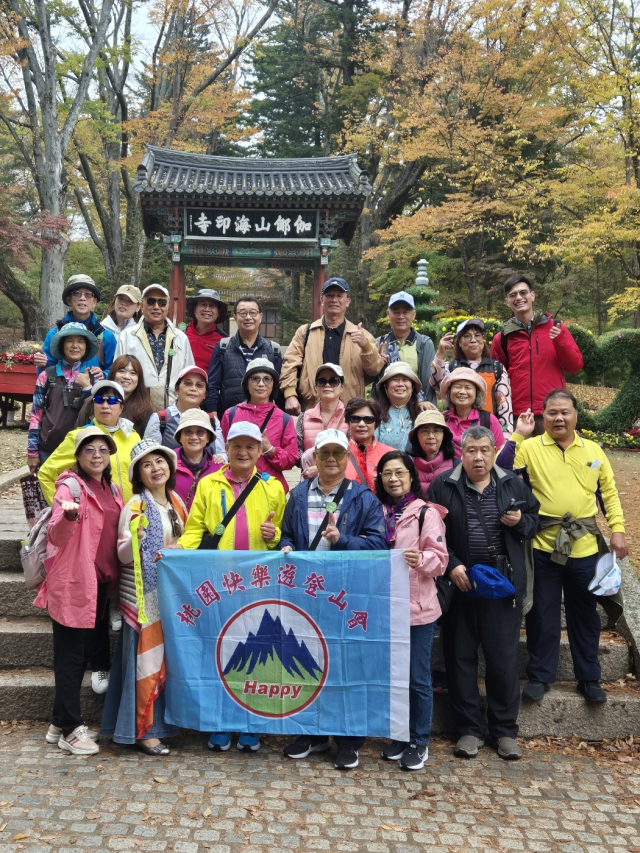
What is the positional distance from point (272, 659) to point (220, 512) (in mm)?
907

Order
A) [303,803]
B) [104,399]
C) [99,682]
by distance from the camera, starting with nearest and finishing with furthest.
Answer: [303,803] < [99,682] < [104,399]

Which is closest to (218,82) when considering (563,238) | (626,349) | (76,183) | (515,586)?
(76,183)

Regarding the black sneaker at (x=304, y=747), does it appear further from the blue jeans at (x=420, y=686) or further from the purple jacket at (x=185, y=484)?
the purple jacket at (x=185, y=484)

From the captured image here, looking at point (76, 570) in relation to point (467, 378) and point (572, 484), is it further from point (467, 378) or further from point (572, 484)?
point (572, 484)

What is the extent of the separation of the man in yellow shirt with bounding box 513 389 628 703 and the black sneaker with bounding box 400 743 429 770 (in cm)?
81

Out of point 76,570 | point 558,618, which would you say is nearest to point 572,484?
point 558,618

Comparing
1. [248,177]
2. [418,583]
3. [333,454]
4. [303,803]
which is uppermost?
[248,177]

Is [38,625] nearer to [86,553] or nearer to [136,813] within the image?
[86,553]

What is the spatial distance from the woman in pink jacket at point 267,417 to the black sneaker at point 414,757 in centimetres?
181

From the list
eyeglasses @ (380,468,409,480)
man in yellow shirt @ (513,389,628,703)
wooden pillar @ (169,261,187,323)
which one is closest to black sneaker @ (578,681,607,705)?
man in yellow shirt @ (513,389,628,703)

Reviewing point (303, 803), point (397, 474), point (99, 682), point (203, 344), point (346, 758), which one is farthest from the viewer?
point (203, 344)

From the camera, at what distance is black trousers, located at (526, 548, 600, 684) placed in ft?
14.1

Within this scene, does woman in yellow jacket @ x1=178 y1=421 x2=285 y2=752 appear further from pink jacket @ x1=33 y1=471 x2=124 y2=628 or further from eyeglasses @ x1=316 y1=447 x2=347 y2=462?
pink jacket @ x1=33 y1=471 x2=124 y2=628

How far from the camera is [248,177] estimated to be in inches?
533
